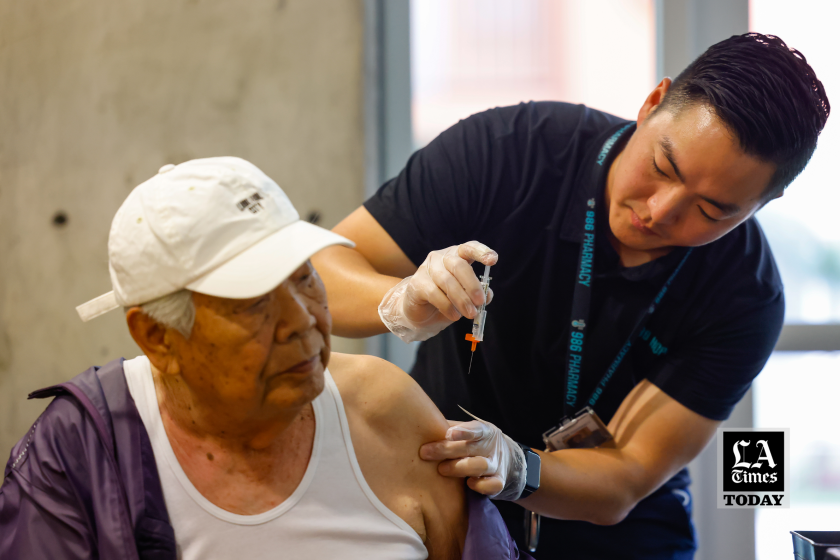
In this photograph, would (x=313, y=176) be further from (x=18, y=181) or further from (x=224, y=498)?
(x=224, y=498)

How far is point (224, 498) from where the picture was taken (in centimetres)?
105

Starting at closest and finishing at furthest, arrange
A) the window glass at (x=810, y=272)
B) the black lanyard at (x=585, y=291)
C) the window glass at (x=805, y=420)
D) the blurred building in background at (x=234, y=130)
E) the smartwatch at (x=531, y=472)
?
the smartwatch at (x=531, y=472), the black lanyard at (x=585, y=291), the window glass at (x=805, y=420), the window glass at (x=810, y=272), the blurred building in background at (x=234, y=130)

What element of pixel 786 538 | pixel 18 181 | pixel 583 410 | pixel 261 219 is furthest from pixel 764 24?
pixel 18 181

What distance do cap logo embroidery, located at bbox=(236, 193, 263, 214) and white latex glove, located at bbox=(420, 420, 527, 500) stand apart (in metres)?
0.55

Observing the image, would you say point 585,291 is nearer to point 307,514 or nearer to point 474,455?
point 474,455

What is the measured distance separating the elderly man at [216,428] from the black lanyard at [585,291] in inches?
17.6

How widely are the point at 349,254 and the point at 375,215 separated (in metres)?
0.12

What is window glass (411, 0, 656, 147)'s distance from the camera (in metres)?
2.17

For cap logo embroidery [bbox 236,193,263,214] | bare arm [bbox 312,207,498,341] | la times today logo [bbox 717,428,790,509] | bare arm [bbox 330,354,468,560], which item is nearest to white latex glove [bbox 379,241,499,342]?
bare arm [bbox 312,207,498,341]

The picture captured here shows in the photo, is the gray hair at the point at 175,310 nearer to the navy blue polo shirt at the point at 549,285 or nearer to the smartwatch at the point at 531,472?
the navy blue polo shirt at the point at 549,285

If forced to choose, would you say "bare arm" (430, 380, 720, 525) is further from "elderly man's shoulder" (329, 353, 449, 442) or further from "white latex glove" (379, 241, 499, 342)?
"white latex glove" (379, 241, 499, 342)

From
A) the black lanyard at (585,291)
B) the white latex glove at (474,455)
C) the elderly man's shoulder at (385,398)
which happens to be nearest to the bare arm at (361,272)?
the elderly man's shoulder at (385,398)

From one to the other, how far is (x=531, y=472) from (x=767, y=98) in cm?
87

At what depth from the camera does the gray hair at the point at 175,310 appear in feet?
3.09
